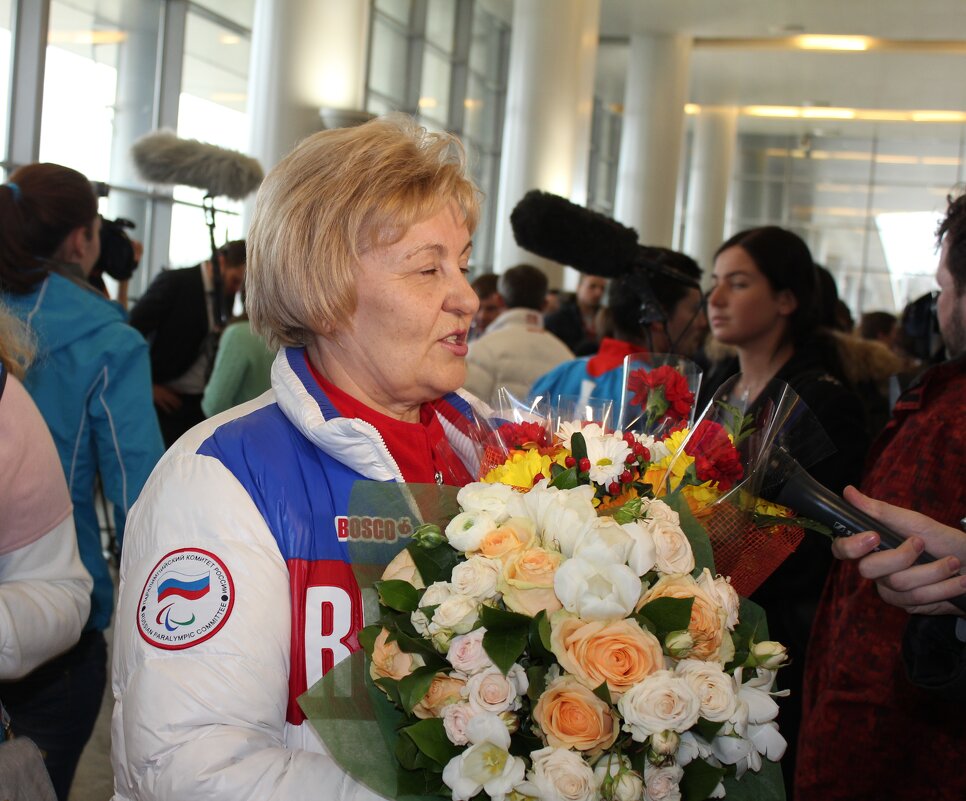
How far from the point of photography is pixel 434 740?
1.10m

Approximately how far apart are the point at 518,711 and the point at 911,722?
4.09 feet

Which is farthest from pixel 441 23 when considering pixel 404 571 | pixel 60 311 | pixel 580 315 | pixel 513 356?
pixel 404 571

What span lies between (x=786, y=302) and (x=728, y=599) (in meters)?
2.14

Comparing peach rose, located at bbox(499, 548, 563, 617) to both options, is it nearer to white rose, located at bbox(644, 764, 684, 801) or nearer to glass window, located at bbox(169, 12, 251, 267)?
white rose, located at bbox(644, 764, 684, 801)

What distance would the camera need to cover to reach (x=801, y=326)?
315 cm

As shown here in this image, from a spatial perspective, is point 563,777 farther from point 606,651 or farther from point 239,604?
point 239,604

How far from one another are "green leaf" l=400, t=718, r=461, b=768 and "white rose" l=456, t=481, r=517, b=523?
0.72ft

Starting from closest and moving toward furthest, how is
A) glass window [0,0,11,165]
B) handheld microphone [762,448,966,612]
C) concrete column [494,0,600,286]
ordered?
handheld microphone [762,448,966,612]
glass window [0,0,11,165]
concrete column [494,0,600,286]

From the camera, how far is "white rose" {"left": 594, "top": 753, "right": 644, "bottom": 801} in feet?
3.44

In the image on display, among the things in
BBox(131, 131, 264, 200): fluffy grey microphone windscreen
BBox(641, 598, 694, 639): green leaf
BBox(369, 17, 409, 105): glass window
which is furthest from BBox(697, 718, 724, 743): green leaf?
BBox(369, 17, 409, 105): glass window

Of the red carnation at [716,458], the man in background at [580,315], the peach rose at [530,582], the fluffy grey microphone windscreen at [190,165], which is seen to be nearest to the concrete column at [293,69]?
the man in background at [580,315]

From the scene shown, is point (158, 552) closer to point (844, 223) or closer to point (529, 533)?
point (529, 533)

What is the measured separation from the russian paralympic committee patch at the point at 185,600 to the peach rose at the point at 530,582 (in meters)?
0.38

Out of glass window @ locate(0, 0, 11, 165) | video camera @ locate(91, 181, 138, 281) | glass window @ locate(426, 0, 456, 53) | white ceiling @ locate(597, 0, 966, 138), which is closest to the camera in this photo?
video camera @ locate(91, 181, 138, 281)
